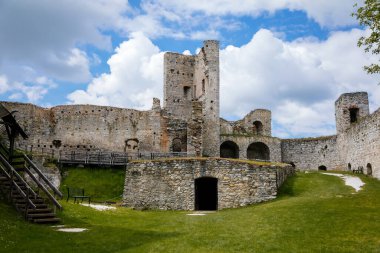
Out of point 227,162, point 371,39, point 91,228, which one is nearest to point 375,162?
point 227,162

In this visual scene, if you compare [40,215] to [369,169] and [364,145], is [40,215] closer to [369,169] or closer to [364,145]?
[369,169]

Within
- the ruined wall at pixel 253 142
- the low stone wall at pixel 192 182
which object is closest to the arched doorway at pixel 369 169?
the low stone wall at pixel 192 182

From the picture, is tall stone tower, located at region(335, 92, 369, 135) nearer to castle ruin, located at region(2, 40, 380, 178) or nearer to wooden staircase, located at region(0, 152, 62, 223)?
castle ruin, located at region(2, 40, 380, 178)

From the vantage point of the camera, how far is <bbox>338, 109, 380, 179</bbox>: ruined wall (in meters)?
28.6

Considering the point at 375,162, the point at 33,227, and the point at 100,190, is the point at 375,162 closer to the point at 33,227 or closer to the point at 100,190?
the point at 100,190

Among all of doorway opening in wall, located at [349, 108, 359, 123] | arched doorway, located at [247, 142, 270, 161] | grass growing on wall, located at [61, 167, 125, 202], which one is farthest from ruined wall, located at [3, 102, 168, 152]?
doorway opening in wall, located at [349, 108, 359, 123]

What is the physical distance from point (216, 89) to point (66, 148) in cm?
1443

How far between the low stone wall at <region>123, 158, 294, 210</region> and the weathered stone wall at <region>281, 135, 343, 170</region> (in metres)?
19.0

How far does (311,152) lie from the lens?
140 ft

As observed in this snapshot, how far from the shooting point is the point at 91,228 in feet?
42.7

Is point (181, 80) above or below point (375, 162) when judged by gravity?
above

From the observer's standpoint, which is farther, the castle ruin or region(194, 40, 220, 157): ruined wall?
region(194, 40, 220, 157): ruined wall

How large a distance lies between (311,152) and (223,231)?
106 feet

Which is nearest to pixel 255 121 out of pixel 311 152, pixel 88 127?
pixel 311 152
